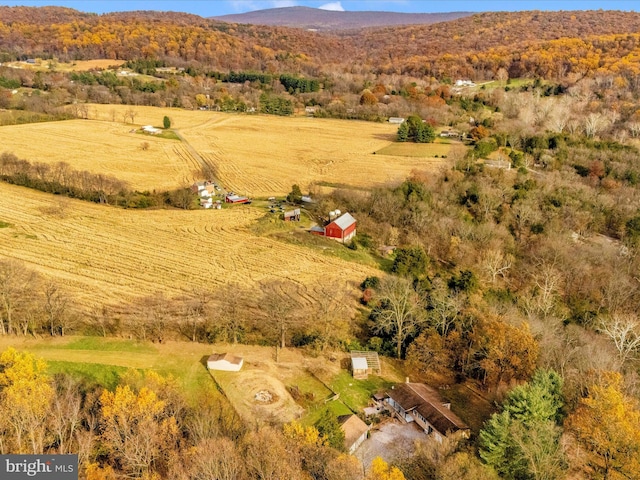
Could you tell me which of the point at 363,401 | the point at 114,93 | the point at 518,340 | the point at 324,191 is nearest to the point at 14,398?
the point at 363,401

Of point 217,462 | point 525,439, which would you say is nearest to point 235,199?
point 217,462

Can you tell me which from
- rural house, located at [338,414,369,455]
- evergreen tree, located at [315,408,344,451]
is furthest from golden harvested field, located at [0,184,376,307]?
evergreen tree, located at [315,408,344,451]

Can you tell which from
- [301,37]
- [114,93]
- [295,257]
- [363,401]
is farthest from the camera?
[301,37]

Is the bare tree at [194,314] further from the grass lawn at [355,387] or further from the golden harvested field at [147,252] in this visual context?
the grass lawn at [355,387]

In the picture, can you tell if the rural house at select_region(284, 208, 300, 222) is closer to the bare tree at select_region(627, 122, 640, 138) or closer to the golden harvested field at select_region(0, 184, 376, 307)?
the golden harvested field at select_region(0, 184, 376, 307)

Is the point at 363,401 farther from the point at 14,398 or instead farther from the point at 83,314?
the point at 83,314

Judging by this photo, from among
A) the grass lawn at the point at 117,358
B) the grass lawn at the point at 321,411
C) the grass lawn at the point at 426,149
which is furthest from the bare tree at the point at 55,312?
the grass lawn at the point at 426,149
